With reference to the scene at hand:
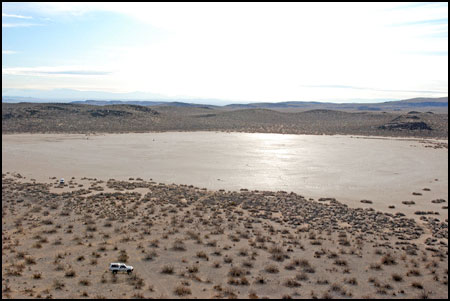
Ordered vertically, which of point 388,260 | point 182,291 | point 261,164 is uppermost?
point 261,164

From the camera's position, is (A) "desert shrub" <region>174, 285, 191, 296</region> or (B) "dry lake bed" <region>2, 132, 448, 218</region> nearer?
(A) "desert shrub" <region>174, 285, 191, 296</region>

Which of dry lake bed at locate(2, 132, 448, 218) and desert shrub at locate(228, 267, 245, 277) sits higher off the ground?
dry lake bed at locate(2, 132, 448, 218)

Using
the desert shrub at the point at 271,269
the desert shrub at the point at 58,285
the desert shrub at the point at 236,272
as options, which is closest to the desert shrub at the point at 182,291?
the desert shrub at the point at 236,272

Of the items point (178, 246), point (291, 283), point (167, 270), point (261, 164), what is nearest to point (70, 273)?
point (167, 270)

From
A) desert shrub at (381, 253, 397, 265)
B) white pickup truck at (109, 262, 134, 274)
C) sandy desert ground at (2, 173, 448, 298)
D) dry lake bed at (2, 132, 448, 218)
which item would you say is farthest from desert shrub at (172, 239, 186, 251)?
dry lake bed at (2, 132, 448, 218)

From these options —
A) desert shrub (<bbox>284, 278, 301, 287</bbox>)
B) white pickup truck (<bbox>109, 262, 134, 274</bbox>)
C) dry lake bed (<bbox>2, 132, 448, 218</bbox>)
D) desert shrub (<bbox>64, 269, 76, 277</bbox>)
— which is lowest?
desert shrub (<bbox>284, 278, 301, 287</bbox>)

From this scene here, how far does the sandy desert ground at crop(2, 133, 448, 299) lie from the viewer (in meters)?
12.7

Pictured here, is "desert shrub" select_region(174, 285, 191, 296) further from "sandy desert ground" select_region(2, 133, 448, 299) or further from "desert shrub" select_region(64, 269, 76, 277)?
"desert shrub" select_region(64, 269, 76, 277)

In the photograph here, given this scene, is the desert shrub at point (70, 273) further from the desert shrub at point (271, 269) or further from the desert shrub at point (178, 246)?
the desert shrub at point (271, 269)

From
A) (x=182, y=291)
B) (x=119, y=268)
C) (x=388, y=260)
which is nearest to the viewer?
(x=182, y=291)

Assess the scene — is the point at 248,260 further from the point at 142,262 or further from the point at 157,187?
the point at 157,187

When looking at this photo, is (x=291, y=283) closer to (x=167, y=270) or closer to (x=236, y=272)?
(x=236, y=272)

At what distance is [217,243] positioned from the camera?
16672mm

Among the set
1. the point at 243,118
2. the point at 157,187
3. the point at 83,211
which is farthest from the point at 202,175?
the point at 243,118
